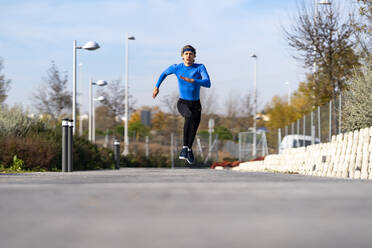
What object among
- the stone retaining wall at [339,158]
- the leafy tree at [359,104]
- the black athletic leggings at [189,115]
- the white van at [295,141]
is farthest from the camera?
the white van at [295,141]

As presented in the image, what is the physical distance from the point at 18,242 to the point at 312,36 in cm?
2455

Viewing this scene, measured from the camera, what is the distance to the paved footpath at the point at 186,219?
189 centimetres

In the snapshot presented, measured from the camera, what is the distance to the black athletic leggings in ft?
32.4

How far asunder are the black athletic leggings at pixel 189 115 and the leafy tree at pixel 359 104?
261 inches

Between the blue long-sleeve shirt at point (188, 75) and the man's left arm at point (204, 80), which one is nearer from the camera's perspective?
the man's left arm at point (204, 80)

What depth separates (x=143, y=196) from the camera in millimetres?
3100

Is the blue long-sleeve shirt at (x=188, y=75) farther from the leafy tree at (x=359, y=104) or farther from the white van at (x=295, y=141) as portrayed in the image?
the white van at (x=295, y=141)

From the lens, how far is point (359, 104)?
50.4ft

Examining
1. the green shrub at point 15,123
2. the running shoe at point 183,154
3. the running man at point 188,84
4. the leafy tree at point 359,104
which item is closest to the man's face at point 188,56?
the running man at point 188,84

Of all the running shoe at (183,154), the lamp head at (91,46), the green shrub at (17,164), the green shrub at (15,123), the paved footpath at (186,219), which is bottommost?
the green shrub at (17,164)

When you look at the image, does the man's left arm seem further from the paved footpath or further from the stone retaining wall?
the paved footpath

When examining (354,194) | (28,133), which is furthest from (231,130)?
Result: (354,194)

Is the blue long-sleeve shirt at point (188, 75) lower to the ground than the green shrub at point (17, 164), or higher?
higher

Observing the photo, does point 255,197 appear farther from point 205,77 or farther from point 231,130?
point 231,130
